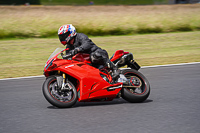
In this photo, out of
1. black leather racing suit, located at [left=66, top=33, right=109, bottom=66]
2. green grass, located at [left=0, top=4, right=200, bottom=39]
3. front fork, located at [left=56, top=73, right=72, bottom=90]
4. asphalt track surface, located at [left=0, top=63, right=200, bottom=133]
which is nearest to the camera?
asphalt track surface, located at [left=0, top=63, right=200, bottom=133]

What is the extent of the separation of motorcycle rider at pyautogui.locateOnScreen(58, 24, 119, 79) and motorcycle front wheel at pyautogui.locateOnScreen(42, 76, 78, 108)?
0.63 meters

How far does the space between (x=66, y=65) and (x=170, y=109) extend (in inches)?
82.6

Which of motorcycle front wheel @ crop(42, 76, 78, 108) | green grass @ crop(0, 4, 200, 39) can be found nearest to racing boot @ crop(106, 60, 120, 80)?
motorcycle front wheel @ crop(42, 76, 78, 108)

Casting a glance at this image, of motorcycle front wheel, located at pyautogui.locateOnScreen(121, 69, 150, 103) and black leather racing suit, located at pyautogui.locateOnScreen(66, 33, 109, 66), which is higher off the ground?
black leather racing suit, located at pyautogui.locateOnScreen(66, 33, 109, 66)

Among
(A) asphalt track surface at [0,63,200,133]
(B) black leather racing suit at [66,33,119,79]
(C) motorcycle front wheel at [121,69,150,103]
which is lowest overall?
(A) asphalt track surface at [0,63,200,133]

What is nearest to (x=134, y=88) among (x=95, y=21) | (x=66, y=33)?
(x=66, y=33)

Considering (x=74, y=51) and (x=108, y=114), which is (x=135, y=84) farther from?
(x=74, y=51)

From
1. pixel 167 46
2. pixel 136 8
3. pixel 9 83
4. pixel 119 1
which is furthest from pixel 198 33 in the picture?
pixel 119 1

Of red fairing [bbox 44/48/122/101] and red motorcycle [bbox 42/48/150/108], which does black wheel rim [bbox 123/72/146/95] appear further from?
red fairing [bbox 44/48/122/101]

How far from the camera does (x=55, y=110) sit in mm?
6148

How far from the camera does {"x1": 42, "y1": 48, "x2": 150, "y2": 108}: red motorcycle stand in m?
6.12

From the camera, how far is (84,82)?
20.5ft

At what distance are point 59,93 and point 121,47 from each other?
11.4 metres

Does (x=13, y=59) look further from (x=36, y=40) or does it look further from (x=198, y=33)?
(x=198, y=33)
